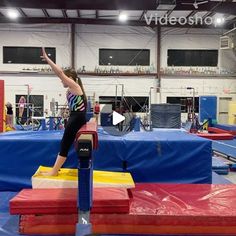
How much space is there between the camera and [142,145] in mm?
4664

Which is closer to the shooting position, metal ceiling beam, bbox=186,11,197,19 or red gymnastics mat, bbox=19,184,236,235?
red gymnastics mat, bbox=19,184,236,235

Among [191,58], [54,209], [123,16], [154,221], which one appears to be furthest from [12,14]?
[154,221]

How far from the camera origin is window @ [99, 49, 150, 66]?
58.3ft

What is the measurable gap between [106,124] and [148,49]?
7.18m

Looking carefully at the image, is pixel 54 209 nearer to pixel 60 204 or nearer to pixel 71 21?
pixel 60 204

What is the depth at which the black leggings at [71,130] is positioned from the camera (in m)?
3.93

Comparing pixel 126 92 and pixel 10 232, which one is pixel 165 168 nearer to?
pixel 10 232

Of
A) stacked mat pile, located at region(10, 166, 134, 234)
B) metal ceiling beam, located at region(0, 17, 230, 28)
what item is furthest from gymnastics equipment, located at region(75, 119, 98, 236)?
metal ceiling beam, located at region(0, 17, 230, 28)

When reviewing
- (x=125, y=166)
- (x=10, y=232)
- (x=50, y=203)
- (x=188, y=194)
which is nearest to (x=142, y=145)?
(x=125, y=166)

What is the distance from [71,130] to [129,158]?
3.56ft

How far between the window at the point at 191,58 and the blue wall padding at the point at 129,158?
13.7 metres

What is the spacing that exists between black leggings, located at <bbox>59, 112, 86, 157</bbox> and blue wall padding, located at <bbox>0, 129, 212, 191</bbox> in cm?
69

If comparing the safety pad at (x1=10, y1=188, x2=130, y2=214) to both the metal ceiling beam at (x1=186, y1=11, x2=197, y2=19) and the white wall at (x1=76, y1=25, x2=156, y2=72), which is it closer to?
the metal ceiling beam at (x1=186, y1=11, x2=197, y2=19)

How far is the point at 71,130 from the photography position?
155 inches
